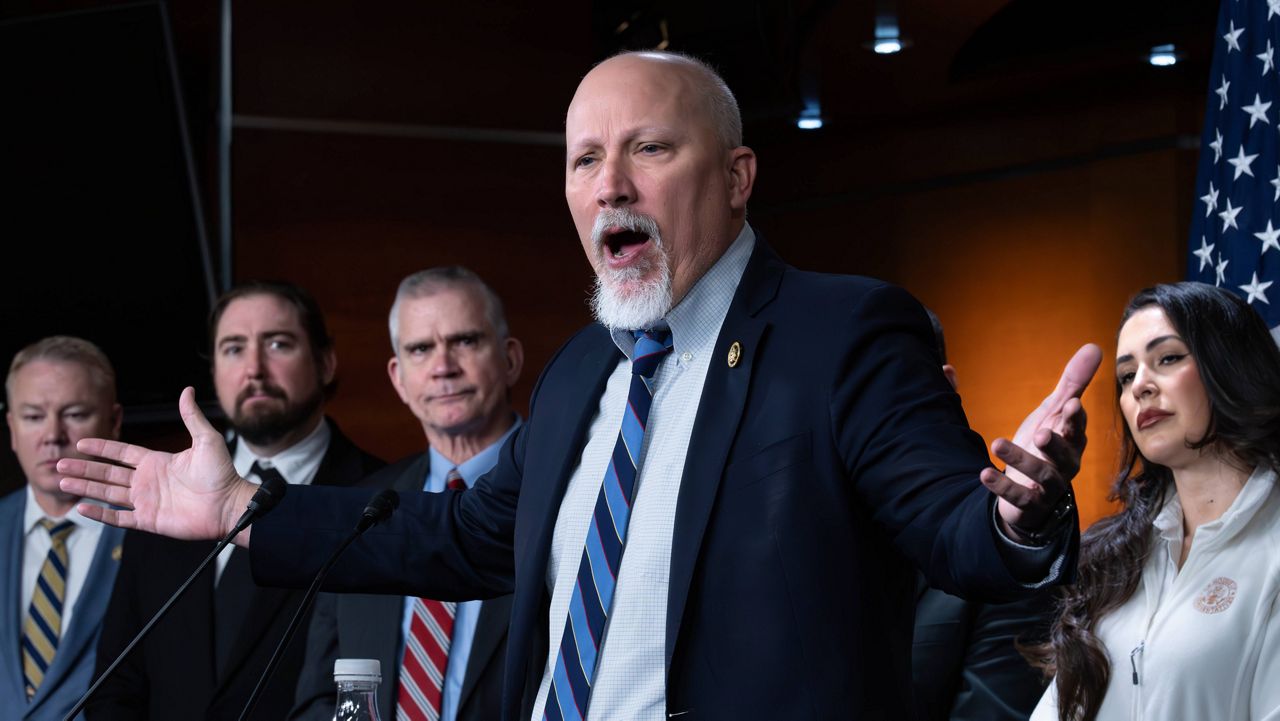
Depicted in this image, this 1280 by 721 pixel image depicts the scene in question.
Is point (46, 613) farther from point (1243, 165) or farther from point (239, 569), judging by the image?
point (1243, 165)

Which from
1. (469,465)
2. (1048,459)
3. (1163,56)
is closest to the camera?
(1048,459)

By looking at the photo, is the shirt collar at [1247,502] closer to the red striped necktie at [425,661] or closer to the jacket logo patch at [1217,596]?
the jacket logo patch at [1217,596]

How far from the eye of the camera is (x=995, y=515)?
130 centimetres

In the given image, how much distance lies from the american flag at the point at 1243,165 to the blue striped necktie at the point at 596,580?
199 centimetres

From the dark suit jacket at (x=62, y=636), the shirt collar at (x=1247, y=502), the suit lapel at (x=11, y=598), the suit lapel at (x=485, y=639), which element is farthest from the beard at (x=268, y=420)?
the shirt collar at (x=1247, y=502)

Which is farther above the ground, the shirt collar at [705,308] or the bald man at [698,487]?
the shirt collar at [705,308]

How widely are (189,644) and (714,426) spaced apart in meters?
2.03

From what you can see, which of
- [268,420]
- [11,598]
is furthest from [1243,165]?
[11,598]

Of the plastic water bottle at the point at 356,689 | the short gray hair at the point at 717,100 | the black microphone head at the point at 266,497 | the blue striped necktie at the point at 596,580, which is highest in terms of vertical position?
the short gray hair at the point at 717,100

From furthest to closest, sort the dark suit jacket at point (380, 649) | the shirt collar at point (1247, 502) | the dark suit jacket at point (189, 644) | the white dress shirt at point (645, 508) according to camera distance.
A: the dark suit jacket at point (189, 644) → the dark suit jacket at point (380, 649) → the shirt collar at point (1247, 502) → the white dress shirt at point (645, 508)

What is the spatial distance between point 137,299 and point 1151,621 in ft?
12.0

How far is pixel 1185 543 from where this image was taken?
2.44 metres

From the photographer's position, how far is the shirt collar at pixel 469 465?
3.18 meters

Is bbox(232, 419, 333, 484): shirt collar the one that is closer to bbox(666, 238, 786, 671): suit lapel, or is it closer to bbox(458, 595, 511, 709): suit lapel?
bbox(458, 595, 511, 709): suit lapel
